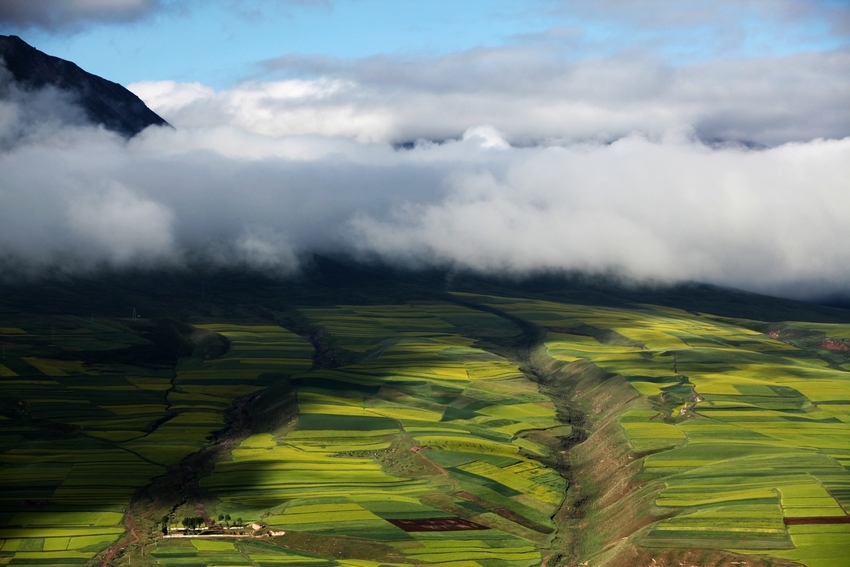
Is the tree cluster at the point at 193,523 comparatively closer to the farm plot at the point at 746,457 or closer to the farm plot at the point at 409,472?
the farm plot at the point at 409,472

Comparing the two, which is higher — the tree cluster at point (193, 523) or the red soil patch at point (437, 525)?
the red soil patch at point (437, 525)

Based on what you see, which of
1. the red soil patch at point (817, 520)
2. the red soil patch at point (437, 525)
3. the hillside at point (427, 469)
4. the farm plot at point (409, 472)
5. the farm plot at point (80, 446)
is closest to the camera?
the red soil patch at point (817, 520)

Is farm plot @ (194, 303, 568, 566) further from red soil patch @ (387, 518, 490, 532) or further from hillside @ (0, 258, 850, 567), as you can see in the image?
hillside @ (0, 258, 850, 567)

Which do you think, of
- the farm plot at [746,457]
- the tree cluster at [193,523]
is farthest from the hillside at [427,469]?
the tree cluster at [193,523]

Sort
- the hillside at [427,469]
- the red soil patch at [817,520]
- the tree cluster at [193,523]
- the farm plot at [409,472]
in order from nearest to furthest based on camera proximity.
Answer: the red soil patch at [817,520] < the hillside at [427,469] < the farm plot at [409,472] < the tree cluster at [193,523]

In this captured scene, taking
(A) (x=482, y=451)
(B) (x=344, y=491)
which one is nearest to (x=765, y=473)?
(A) (x=482, y=451)

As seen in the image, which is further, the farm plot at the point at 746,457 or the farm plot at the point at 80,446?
the farm plot at the point at 80,446

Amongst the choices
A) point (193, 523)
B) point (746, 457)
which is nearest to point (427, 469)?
point (193, 523)

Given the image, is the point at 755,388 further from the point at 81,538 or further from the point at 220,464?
the point at 81,538
